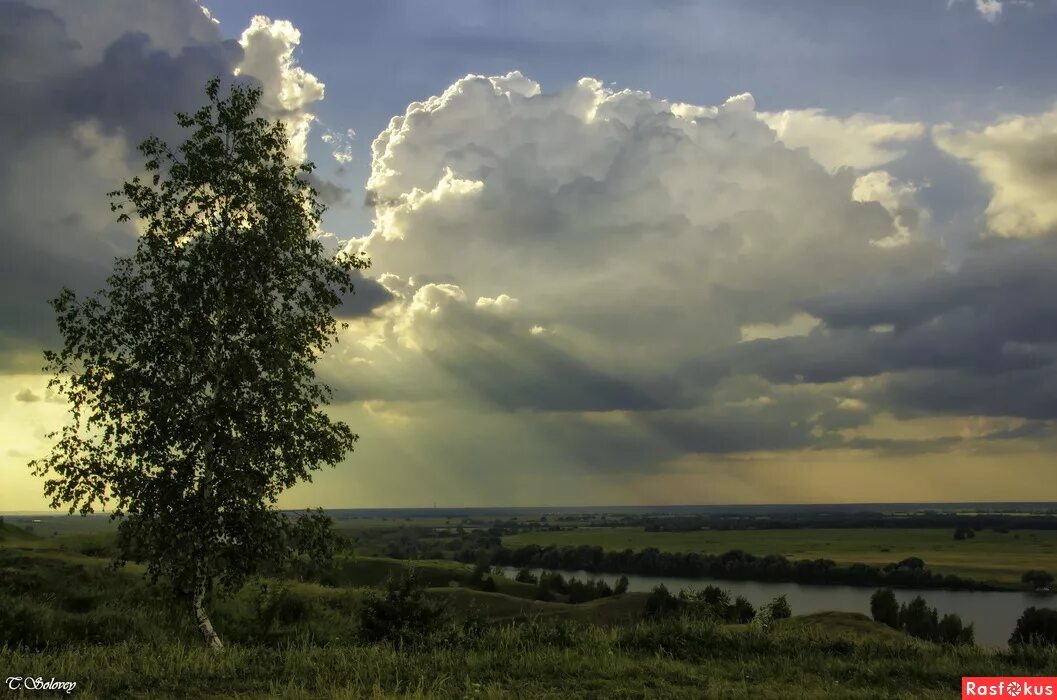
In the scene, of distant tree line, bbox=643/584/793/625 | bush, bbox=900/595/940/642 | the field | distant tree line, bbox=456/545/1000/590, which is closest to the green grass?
the field

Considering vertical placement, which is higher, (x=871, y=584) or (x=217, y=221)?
(x=217, y=221)

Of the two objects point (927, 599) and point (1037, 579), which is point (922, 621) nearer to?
point (927, 599)

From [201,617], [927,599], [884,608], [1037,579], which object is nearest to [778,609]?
[201,617]

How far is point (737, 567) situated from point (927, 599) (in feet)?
93.7

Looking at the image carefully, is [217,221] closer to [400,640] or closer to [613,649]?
[400,640]

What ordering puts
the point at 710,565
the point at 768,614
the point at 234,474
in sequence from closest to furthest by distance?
1. the point at 234,474
2. the point at 768,614
3. the point at 710,565

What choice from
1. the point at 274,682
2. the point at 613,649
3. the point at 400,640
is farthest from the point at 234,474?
the point at 613,649

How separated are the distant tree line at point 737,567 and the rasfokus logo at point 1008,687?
10717cm

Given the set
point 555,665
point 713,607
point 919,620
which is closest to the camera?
point 555,665

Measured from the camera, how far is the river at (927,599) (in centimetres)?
7625

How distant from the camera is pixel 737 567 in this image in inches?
4700

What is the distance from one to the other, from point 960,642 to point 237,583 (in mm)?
17790

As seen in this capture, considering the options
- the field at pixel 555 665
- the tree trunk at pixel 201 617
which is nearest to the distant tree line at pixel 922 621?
the field at pixel 555 665

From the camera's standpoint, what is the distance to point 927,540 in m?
174
